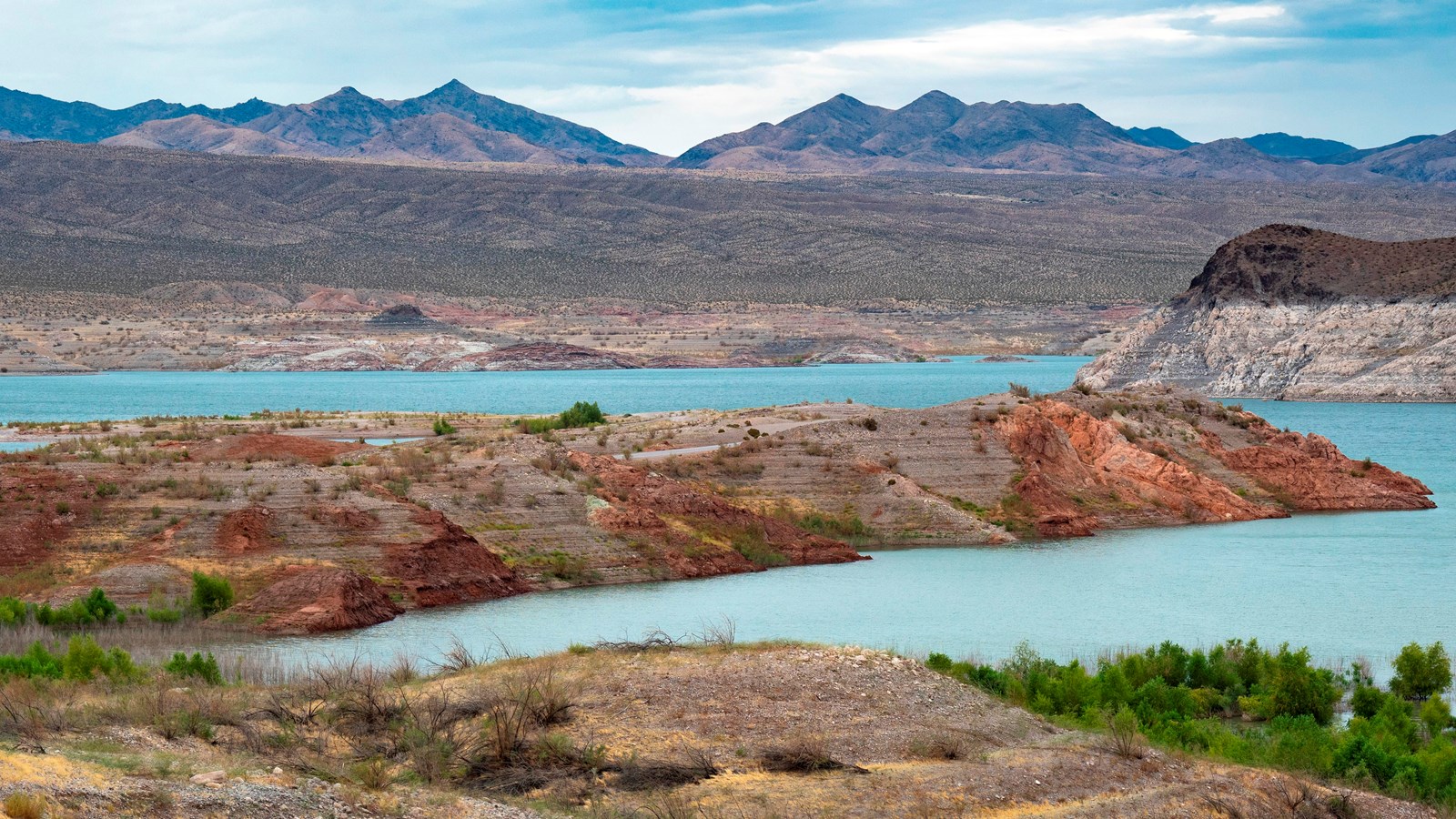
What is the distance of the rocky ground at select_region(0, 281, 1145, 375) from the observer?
12019cm

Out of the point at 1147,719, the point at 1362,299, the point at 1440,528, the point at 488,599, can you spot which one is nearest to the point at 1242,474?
the point at 1440,528

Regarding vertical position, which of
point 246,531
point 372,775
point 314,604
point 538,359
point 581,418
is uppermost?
point 372,775

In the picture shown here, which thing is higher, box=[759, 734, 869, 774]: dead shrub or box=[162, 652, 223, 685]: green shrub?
box=[759, 734, 869, 774]: dead shrub

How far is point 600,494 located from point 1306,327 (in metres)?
70.6

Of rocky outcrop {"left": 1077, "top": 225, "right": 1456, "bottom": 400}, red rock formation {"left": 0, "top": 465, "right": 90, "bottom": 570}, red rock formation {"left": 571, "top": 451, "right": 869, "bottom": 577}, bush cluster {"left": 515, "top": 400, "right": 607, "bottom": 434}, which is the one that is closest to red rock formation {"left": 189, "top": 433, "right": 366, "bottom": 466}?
red rock formation {"left": 0, "top": 465, "right": 90, "bottom": 570}

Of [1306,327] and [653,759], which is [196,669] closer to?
A: [653,759]

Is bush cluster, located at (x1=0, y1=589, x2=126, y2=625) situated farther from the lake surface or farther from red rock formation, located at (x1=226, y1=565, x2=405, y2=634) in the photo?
the lake surface

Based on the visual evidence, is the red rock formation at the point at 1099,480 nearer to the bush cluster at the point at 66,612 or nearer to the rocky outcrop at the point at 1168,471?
the rocky outcrop at the point at 1168,471

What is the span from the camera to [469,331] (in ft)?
439

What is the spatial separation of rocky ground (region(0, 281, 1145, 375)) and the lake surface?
3.00 m

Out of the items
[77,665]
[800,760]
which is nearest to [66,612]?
[77,665]

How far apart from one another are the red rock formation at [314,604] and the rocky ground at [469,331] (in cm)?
9215

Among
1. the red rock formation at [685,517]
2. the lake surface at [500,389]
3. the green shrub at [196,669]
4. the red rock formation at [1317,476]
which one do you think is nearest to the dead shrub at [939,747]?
the green shrub at [196,669]

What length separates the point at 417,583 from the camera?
28922 mm
